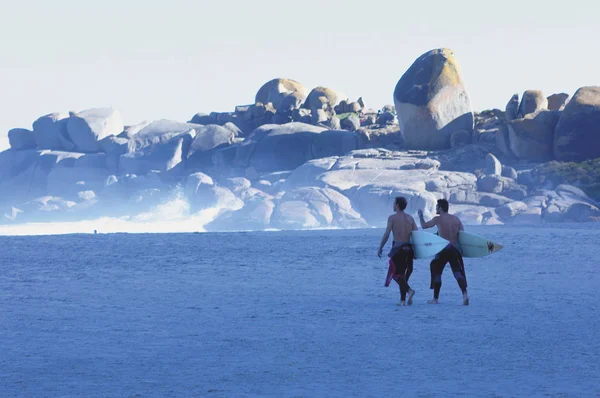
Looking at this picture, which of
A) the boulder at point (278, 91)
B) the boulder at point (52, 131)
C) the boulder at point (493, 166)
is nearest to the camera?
the boulder at point (493, 166)

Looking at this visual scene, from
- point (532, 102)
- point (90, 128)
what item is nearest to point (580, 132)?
point (532, 102)

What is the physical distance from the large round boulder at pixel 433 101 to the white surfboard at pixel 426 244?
152 feet

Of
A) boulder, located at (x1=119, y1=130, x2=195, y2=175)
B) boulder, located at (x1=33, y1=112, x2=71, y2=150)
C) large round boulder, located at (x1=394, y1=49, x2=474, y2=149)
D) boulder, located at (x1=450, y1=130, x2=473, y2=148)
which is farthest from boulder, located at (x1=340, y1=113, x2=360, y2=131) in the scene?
boulder, located at (x1=33, y1=112, x2=71, y2=150)

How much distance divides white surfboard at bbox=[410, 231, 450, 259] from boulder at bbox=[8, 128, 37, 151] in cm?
7175

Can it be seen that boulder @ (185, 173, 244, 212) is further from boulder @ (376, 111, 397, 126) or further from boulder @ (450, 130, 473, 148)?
boulder @ (376, 111, 397, 126)

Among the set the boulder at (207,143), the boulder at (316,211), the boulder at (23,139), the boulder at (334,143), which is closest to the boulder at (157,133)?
the boulder at (207,143)

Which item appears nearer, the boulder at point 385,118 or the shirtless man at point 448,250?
the shirtless man at point 448,250

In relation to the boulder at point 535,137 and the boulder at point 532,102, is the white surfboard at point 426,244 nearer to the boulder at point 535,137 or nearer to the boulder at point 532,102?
the boulder at point 535,137

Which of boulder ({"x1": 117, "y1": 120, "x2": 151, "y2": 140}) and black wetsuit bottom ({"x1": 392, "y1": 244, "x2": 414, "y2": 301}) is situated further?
boulder ({"x1": 117, "y1": 120, "x2": 151, "y2": 140})

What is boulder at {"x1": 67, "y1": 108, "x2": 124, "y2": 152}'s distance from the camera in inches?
3041

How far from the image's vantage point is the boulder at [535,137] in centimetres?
5569

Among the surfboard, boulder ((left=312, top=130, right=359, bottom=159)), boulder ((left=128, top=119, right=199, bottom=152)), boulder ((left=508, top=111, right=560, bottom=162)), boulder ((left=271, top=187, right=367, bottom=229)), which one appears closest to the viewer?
the surfboard

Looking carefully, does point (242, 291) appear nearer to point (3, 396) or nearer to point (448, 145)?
point (3, 396)

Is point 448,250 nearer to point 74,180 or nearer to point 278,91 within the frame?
point 74,180
